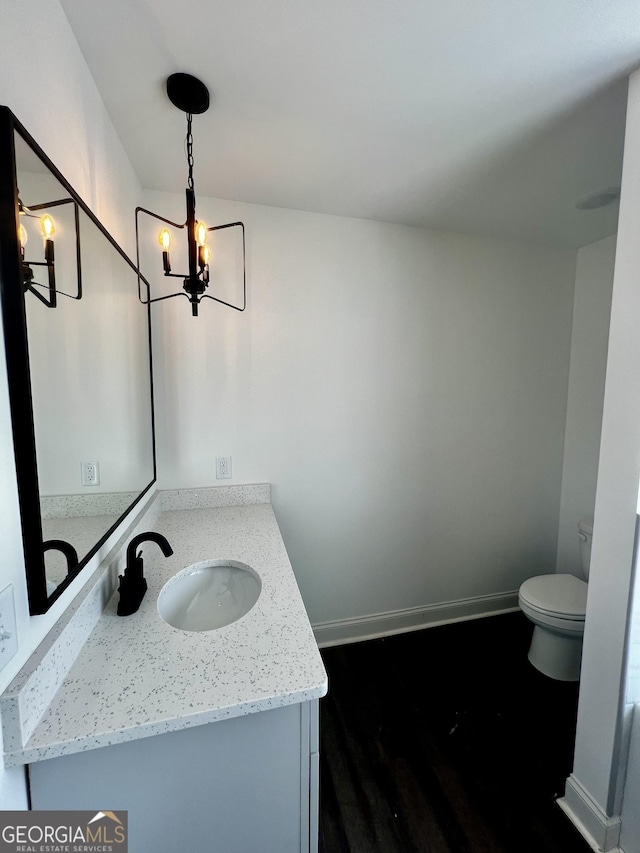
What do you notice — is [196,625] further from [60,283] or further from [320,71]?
[320,71]

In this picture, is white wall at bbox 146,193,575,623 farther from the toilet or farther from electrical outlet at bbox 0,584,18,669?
electrical outlet at bbox 0,584,18,669

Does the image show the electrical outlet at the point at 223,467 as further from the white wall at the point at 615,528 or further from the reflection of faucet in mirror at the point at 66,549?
the white wall at the point at 615,528

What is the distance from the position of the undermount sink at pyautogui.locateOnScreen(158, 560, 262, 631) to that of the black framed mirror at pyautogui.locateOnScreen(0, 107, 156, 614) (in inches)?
12.6

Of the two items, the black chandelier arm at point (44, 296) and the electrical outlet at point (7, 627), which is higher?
the black chandelier arm at point (44, 296)

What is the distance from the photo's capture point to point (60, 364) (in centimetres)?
86

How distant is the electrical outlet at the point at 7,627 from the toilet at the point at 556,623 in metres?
2.10

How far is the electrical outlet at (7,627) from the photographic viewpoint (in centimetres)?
60

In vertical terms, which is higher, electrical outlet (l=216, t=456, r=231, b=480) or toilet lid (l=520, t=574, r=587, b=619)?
electrical outlet (l=216, t=456, r=231, b=480)

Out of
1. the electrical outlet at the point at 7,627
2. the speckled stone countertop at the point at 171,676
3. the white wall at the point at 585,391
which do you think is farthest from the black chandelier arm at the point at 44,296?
the white wall at the point at 585,391

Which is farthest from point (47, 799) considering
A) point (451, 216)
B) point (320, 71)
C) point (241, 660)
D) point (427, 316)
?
point (451, 216)

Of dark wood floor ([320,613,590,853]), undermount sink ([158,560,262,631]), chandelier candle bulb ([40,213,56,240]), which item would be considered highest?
chandelier candle bulb ([40,213,56,240])

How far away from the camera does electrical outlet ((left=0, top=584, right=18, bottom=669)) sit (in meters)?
0.60

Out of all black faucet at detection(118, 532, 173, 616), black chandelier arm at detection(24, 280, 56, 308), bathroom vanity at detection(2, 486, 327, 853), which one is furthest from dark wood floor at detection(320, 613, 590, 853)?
black chandelier arm at detection(24, 280, 56, 308)

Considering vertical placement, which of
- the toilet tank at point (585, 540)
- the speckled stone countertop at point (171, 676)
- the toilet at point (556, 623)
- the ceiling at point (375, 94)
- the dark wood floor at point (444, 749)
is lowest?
the dark wood floor at point (444, 749)
